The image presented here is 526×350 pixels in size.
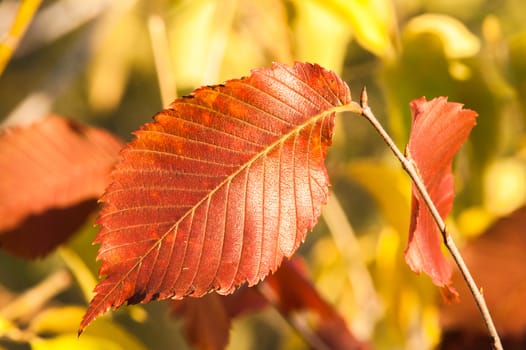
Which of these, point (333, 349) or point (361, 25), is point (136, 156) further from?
point (333, 349)

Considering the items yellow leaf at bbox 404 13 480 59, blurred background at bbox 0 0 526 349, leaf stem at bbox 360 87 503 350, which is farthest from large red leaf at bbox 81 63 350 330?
yellow leaf at bbox 404 13 480 59

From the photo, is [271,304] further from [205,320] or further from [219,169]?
→ [219,169]

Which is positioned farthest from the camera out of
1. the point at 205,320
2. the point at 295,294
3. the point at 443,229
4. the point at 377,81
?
the point at 377,81

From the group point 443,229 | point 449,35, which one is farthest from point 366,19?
point 443,229

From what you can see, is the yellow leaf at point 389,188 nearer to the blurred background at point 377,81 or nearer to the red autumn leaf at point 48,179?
the blurred background at point 377,81

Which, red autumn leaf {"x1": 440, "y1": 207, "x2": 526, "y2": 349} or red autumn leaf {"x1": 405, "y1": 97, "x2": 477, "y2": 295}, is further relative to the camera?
red autumn leaf {"x1": 440, "y1": 207, "x2": 526, "y2": 349}

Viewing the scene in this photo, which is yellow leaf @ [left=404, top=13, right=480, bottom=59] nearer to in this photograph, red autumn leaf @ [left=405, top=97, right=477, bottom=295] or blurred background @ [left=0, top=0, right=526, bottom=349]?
blurred background @ [left=0, top=0, right=526, bottom=349]

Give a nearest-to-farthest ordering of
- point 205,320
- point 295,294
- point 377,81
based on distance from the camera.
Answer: point 205,320 < point 295,294 < point 377,81
